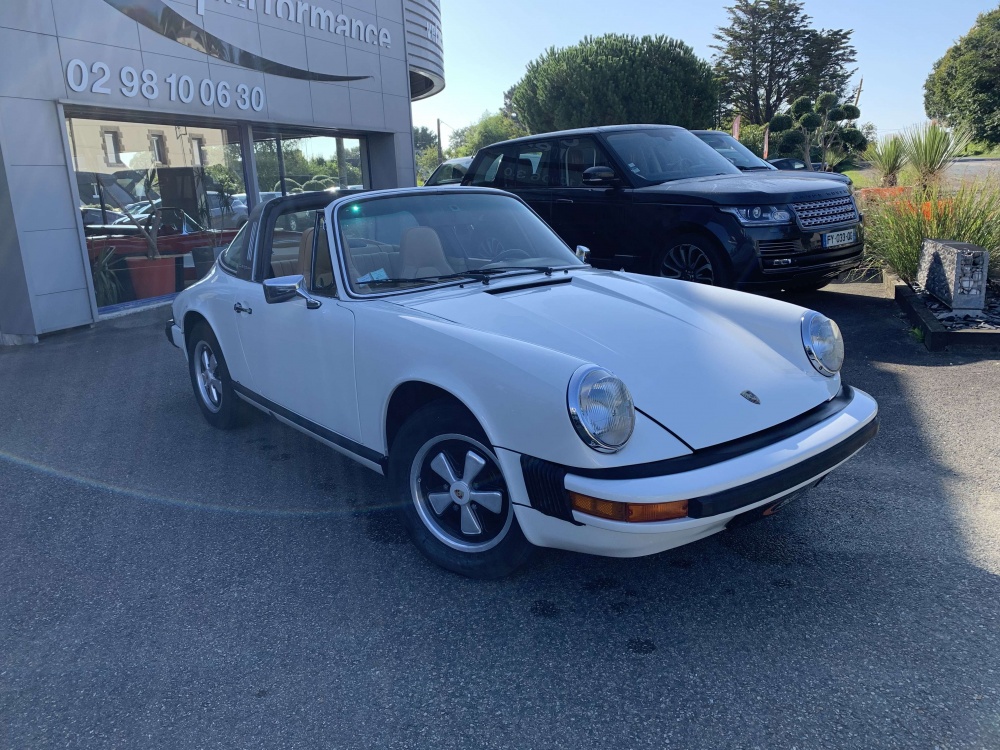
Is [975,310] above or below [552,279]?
below

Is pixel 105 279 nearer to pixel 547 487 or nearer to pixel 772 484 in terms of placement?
pixel 547 487

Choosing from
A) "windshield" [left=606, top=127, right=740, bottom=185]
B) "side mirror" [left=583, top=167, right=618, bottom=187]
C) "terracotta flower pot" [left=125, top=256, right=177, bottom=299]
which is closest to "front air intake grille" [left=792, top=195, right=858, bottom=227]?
"windshield" [left=606, top=127, right=740, bottom=185]

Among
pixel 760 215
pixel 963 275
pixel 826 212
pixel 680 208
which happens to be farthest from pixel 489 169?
pixel 963 275

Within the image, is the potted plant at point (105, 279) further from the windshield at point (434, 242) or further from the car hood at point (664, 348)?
the car hood at point (664, 348)

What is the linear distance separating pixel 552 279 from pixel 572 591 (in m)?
1.47

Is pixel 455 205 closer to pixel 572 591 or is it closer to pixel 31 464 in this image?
pixel 572 591

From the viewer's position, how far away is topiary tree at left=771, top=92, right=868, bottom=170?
24.2 m

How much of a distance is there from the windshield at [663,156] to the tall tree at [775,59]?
180 feet

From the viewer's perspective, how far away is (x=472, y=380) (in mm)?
2598

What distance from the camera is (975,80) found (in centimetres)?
4988

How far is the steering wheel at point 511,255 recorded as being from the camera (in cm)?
374

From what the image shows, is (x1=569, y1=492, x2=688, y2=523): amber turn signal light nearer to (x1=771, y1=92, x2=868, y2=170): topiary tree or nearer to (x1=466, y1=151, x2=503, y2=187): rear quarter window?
(x1=466, y1=151, x2=503, y2=187): rear quarter window

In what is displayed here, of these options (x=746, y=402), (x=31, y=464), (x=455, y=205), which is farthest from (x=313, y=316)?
(x=31, y=464)

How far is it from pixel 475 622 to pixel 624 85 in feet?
128
